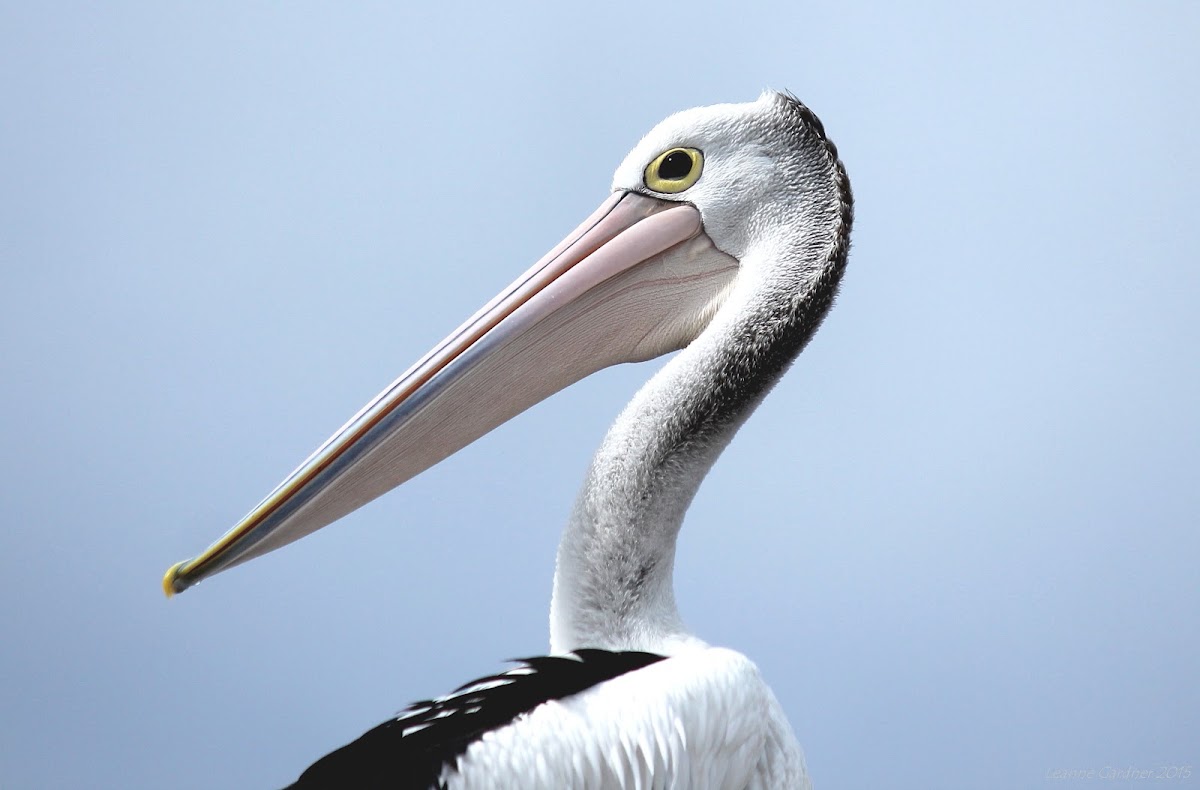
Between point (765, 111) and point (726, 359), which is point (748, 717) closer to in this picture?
point (726, 359)

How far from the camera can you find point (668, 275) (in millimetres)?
2729

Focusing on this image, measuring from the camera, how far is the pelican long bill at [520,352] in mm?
2414

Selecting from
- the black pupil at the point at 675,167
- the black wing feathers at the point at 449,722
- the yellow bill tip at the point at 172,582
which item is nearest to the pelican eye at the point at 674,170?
the black pupil at the point at 675,167

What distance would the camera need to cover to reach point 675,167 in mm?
2723

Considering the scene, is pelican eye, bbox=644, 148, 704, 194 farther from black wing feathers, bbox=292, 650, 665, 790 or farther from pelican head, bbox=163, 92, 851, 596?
black wing feathers, bbox=292, 650, 665, 790

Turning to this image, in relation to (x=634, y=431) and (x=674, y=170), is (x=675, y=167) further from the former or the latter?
(x=634, y=431)

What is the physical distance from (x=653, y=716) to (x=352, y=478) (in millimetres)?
847

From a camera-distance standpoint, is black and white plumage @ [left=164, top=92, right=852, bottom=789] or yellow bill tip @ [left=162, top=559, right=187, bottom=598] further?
yellow bill tip @ [left=162, top=559, right=187, bottom=598]

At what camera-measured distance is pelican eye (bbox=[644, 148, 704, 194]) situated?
2.71 metres

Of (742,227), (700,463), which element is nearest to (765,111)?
(742,227)

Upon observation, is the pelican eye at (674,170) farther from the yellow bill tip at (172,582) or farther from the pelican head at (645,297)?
the yellow bill tip at (172,582)

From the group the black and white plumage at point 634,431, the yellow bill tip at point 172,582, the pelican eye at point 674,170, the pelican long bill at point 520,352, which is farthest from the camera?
the pelican eye at point 674,170

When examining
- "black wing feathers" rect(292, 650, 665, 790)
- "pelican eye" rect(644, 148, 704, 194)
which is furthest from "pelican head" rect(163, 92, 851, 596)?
"black wing feathers" rect(292, 650, 665, 790)

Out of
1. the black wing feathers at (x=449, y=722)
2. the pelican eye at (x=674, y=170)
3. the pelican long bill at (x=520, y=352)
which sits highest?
the pelican eye at (x=674, y=170)
